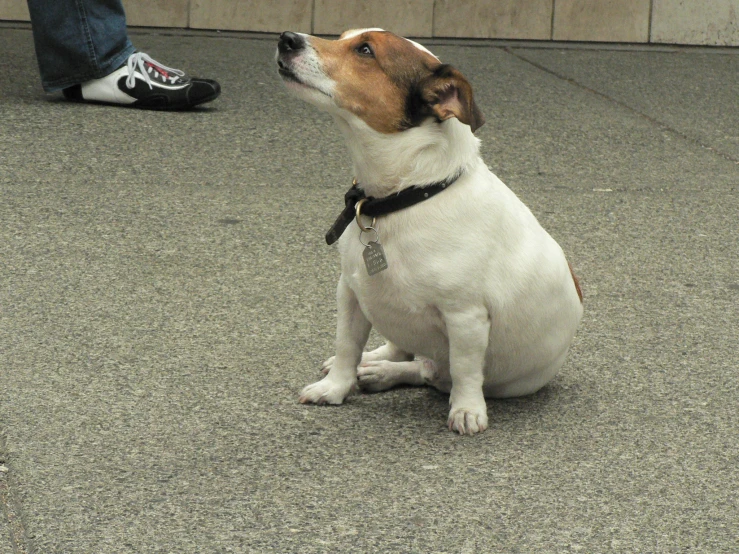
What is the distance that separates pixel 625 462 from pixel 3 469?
155 centimetres

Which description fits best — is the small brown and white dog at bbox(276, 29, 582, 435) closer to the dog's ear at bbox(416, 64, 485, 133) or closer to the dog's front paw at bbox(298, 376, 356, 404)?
the dog's ear at bbox(416, 64, 485, 133)

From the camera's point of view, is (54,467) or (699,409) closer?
(54,467)

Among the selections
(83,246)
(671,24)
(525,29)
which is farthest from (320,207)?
(671,24)

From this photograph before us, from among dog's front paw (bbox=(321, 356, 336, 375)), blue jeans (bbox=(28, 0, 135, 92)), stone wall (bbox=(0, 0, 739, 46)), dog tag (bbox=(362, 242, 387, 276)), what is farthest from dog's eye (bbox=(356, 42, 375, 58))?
Result: stone wall (bbox=(0, 0, 739, 46))

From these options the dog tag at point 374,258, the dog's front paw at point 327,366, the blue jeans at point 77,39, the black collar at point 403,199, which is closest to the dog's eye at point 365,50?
the black collar at point 403,199

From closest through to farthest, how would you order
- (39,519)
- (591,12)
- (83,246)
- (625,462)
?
(39,519) → (625,462) → (83,246) → (591,12)

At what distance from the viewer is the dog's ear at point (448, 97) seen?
2.67 m

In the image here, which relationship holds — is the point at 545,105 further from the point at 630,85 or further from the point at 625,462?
the point at 625,462

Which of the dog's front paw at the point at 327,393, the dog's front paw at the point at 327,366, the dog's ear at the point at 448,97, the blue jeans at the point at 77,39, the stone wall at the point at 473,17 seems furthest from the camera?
the stone wall at the point at 473,17

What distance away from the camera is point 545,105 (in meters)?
6.59

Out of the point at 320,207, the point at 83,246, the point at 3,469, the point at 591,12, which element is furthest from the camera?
the point at 591,12

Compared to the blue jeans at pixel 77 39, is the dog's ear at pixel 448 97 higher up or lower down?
higher up

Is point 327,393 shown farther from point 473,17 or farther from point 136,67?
point 473,17

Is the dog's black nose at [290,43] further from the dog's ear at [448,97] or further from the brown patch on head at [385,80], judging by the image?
the dog's ear at [448,97]
